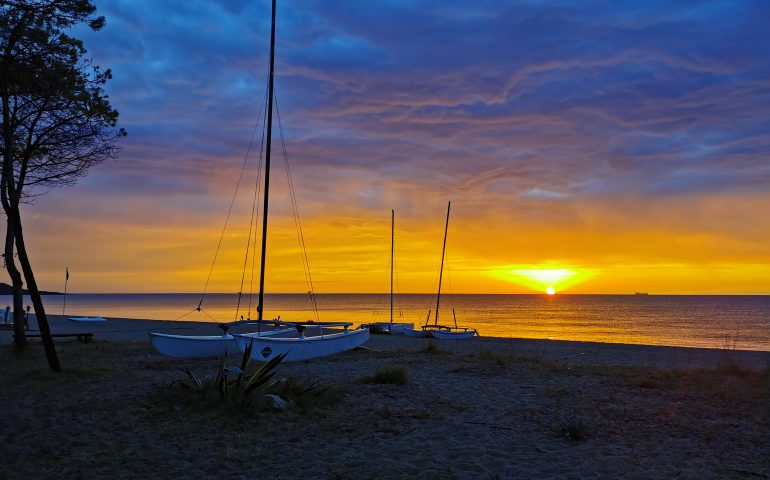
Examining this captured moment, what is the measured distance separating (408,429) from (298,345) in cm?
853

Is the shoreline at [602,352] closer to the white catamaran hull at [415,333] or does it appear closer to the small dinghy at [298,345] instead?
the small dinghy at [298,345]

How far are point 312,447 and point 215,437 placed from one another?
1.41 m

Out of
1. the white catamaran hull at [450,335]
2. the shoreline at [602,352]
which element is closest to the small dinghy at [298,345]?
the shoreline at [602,352]

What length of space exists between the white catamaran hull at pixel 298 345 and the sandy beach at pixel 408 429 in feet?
8.17

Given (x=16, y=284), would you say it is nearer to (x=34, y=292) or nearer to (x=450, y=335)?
(x=34, y=292)

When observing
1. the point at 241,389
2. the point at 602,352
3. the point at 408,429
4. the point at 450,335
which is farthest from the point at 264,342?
the point at 450,335

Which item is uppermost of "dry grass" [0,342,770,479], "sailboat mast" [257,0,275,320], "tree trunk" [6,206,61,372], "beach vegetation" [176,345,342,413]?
"sailboat mast" [257,0,275,320]

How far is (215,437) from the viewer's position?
8.07m

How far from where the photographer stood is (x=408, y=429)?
877cm

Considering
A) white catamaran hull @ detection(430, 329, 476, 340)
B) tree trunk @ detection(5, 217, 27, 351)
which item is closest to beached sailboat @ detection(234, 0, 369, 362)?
tree trunk @ detection(5, 217, 27, 351)

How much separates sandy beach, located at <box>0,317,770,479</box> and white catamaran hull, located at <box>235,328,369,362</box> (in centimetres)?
249

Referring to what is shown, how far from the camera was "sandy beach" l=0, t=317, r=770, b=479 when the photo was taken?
273 inches

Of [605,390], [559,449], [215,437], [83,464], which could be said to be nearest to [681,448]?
[559,449]

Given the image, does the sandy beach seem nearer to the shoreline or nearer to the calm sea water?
the shoreline
